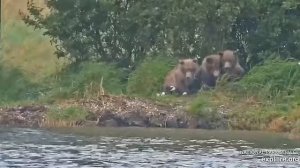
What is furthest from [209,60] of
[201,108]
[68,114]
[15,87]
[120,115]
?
[15,87]

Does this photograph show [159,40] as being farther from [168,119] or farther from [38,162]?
[38,162]

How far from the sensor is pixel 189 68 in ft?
87.0

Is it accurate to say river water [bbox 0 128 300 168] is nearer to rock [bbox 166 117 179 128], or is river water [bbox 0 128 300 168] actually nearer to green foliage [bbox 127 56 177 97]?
rock [bbox 166 117 179 128]

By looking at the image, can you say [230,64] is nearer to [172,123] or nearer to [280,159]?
[172,123]

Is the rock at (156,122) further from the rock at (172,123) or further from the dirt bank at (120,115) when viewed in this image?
the rock at (172,123)

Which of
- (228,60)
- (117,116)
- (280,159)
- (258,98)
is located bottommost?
(280,159)

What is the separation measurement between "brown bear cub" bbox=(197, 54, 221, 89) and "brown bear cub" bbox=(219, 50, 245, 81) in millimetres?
122

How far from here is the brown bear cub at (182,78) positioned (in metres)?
26.2

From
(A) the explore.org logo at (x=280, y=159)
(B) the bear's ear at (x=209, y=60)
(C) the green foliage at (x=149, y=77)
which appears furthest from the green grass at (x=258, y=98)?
(A) the explore.org logo at (x=280, y=159)

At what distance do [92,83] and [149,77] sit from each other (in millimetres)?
1620

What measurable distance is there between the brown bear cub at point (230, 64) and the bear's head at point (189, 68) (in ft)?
2.23

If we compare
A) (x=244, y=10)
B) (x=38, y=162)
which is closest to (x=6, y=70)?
(x=244, y=10)

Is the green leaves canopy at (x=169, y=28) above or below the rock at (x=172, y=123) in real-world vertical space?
above

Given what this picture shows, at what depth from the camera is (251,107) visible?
2361cm
